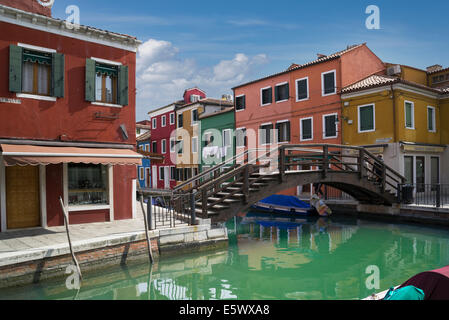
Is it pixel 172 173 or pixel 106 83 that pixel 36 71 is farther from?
pixel 172 173

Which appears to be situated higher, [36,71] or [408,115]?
[36,71]

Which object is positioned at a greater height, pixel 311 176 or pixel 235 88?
pixel 235 88

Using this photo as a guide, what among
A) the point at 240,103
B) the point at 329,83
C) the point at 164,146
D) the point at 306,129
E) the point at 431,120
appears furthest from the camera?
the point at 164,146

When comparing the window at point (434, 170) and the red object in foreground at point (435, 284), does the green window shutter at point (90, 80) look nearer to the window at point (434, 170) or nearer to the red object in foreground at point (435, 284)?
the red object in foreground at point (435, 284)

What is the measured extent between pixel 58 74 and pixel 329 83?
15.1 meters

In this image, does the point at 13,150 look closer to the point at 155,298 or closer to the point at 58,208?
the point at 58,208

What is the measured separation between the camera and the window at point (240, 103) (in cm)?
2616

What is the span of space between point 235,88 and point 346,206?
1257cm

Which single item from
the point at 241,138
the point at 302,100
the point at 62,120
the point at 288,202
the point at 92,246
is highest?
the point at 302,100

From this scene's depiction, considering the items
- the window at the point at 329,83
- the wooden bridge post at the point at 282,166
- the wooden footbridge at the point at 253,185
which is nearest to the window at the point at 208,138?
the window at the point at 329,83

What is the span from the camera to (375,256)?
1072 cm

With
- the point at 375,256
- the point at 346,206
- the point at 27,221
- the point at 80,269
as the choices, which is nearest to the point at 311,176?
the point at 375,256

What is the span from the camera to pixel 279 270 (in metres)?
9.20

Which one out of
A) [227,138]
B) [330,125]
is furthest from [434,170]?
[227,138]
